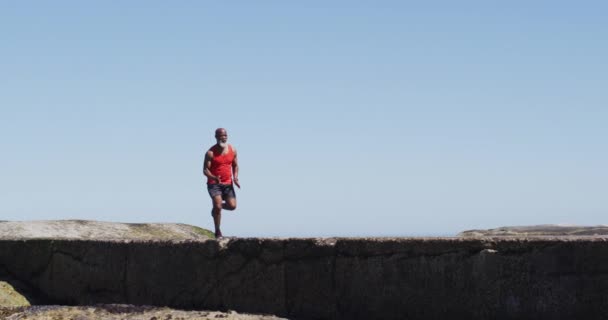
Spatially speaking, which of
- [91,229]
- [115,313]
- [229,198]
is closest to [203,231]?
[91,229]

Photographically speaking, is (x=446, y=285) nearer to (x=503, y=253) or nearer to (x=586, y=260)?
(x=503, y=253)

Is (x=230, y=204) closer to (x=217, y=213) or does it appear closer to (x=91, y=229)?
(x=217, y=213)

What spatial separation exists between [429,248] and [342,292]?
85cm

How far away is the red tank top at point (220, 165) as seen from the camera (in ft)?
31.1

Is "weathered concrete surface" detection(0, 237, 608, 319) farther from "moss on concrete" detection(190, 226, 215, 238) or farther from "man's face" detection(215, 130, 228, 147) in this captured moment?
"moss on concrete" detection(190, 226, 215, 238)

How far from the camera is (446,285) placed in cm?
662

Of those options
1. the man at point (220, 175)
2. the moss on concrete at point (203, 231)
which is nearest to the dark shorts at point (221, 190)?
the man at point (220, 175)

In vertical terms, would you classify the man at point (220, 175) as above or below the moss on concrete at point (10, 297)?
above

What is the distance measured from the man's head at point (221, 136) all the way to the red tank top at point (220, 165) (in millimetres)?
69

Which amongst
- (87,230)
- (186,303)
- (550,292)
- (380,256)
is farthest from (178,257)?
(87,230)

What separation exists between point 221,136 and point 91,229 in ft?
11.9

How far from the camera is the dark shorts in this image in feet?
30.8

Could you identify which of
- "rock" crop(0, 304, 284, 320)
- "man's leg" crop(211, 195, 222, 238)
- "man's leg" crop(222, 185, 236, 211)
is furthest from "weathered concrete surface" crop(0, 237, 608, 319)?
"man's leg" crop(222, 185, 236, 211)

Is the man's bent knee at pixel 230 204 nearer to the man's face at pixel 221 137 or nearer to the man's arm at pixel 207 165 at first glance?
the man's arm at pixel 207 165
